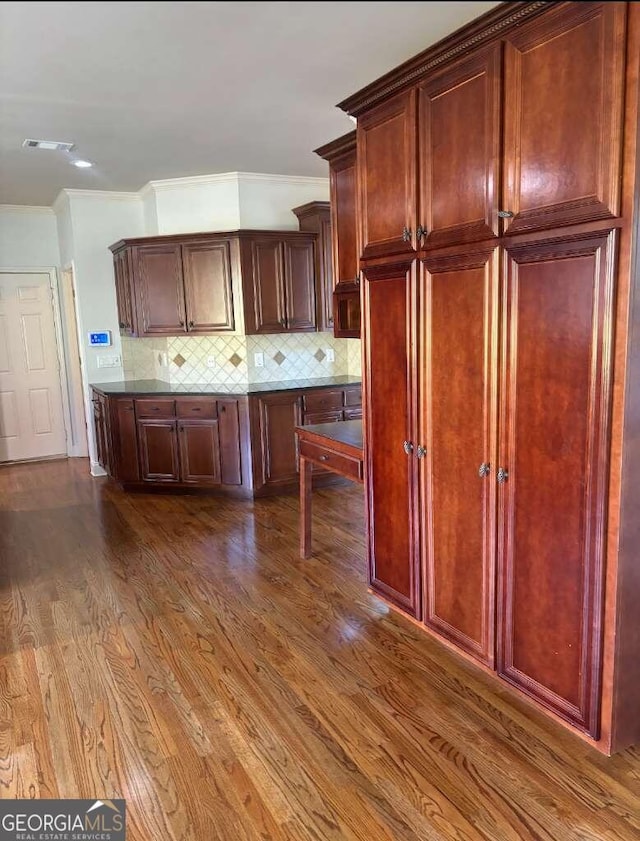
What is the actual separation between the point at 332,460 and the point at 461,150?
1.72 m

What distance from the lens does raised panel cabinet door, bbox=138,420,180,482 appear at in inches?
200

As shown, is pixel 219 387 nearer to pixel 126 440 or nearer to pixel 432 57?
pixel 126 440

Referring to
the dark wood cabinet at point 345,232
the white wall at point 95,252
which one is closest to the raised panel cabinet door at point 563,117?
the dark wood cabinet at point 345,232

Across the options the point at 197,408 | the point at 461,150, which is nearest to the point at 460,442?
the point at 461,150

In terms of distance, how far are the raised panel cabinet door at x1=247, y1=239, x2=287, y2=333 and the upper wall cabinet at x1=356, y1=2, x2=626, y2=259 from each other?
237cm

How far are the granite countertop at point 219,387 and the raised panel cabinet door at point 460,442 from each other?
2524mm

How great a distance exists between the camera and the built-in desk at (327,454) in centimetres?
317

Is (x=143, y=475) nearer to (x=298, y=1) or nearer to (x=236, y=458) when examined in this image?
(x=236, y=458)

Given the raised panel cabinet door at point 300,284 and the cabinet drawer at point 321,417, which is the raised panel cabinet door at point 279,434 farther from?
the raised panel cabinet door at point 300,284

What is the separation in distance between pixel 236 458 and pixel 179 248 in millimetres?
1779

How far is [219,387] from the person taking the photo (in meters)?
5.22

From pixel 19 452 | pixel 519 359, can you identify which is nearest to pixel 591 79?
pixel 519 359

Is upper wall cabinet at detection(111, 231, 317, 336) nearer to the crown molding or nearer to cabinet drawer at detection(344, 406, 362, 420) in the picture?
cabinet drawer at detection(344, 406, 362, 420)

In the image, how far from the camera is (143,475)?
5191 mm
